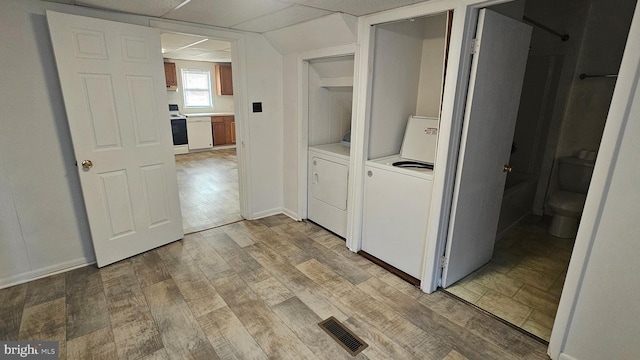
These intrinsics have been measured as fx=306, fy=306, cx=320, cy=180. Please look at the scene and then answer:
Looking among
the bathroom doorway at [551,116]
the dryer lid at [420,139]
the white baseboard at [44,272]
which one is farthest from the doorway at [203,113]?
the bathroom doorway at [551,116]

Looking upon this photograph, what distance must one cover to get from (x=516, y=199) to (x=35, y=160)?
4329 millimetres

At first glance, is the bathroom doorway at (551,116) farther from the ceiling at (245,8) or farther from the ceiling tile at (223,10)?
the ceiling tile at (223,10)

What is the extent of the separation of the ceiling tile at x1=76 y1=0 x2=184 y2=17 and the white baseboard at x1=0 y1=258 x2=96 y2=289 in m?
1.97

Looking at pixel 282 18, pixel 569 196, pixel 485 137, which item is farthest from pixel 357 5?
pixel 569 196

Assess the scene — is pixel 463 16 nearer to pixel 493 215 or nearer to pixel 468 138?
pixel 468 138

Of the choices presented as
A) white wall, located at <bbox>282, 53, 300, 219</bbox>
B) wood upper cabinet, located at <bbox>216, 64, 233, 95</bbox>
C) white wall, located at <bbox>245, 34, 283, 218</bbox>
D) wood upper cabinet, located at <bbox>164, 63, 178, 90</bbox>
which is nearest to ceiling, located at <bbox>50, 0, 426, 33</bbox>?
white wall, located at <bbox>245, 34, 283, 218</bbox>

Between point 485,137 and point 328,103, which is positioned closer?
point 485,137

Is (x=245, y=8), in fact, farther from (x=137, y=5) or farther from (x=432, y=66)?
(x=432, y=66)

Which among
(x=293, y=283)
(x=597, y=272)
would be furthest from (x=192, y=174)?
(x=597, y=272)

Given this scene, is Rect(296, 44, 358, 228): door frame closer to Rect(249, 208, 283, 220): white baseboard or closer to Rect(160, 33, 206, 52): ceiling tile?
Rect(249, 208, 283, 220): white baseboard

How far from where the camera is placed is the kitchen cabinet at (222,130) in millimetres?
7438

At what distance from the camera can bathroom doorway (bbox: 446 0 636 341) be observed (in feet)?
9.14

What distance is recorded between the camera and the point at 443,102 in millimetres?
1991

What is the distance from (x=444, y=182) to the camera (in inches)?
80.9
